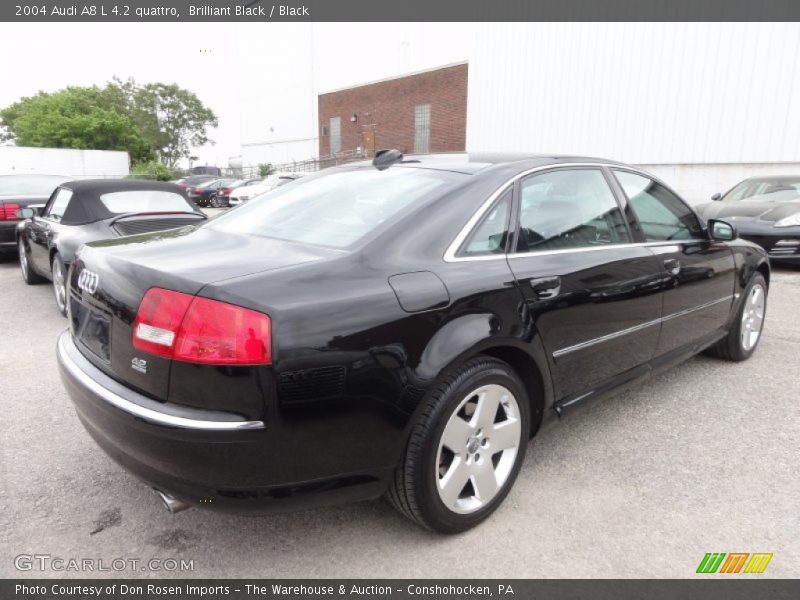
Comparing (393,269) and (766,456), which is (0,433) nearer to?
(393,269)

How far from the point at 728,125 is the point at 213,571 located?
1556 cm

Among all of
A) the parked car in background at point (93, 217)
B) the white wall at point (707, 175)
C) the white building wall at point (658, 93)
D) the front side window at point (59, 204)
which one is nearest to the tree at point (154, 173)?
the white building wall at point (658, 93)

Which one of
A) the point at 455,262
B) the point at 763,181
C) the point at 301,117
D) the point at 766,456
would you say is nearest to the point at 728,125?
the point at 763,181

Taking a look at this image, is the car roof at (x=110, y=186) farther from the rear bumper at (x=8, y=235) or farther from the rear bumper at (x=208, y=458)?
the rear bumper at (x=208, y=458)

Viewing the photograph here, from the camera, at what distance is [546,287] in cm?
256

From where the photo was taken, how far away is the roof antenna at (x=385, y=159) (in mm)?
3027

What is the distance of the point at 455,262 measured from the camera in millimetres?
2279

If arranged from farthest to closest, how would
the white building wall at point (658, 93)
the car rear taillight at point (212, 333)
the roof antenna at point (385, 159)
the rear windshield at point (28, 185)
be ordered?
1. the white building wall at point (658, 93)
2. the rear windshield at point (28, 185)
3. the roof antenna at point (385, 159)
4. the car rear taillight at point (212, 333)

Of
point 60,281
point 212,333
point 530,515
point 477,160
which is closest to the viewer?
point 212,333

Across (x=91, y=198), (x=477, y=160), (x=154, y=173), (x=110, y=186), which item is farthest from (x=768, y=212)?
(x=154, y=173)

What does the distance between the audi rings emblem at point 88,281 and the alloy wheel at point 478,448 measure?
1499 millimetres

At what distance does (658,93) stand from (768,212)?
771 centimetres

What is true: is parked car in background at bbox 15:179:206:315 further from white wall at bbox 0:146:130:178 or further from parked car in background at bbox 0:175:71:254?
white wall at bbox 0:146:130:178

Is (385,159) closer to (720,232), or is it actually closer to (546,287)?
(546,287)
